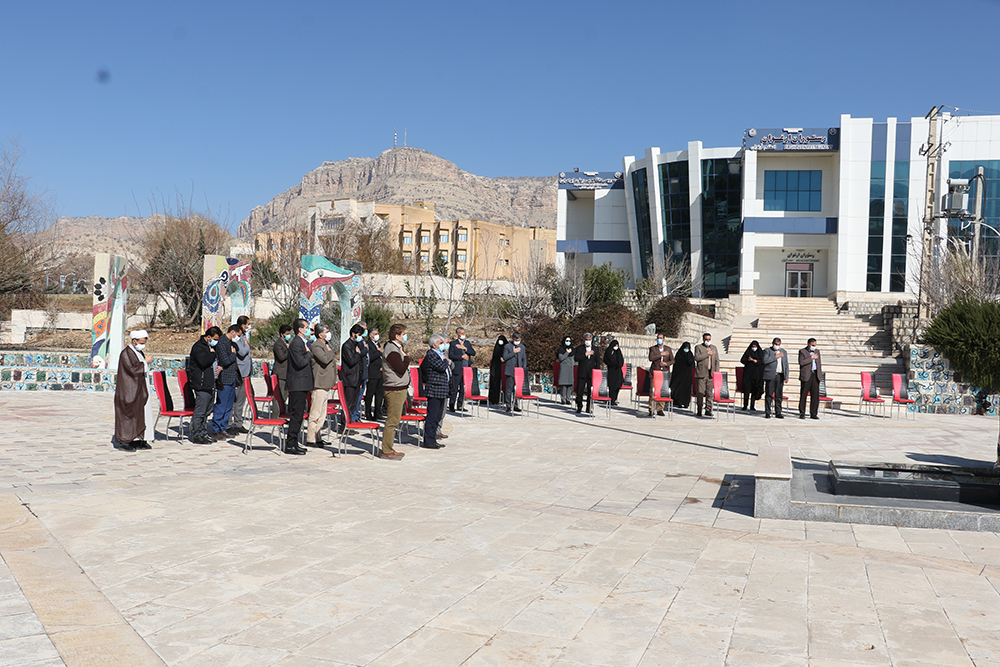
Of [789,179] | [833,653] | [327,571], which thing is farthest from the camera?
[789,179]

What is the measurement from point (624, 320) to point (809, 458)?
15096 millimetres

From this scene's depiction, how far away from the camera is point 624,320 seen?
25.6 meters

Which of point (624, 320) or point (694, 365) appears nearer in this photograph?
point (694, 365)

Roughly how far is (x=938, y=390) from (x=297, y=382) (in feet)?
48.3

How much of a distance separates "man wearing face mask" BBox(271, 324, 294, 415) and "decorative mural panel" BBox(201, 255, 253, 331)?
9.58 metres

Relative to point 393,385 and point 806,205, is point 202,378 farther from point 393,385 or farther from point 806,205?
point 806,205

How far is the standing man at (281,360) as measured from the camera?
1030cm

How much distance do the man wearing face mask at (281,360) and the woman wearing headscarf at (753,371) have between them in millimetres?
9673

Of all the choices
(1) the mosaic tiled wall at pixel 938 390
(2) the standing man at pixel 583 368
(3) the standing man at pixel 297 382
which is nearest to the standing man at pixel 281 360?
(3) the standing man at pixel 297 382

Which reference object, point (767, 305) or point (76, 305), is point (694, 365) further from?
point (76, 305)

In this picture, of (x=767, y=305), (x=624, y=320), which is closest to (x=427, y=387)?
(x=624, y=320)

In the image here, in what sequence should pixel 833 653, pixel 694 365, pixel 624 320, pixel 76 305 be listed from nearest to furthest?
1. pixel 833 653
2. pixel 694 365
3. pixel 624 320
4. pixel 76 305

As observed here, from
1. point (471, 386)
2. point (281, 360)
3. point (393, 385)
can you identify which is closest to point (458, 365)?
point (471, 386)

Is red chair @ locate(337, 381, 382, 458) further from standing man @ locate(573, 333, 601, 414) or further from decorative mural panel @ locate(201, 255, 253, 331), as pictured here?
decorative mural panel @ locate(201, 255, 253, 331)
